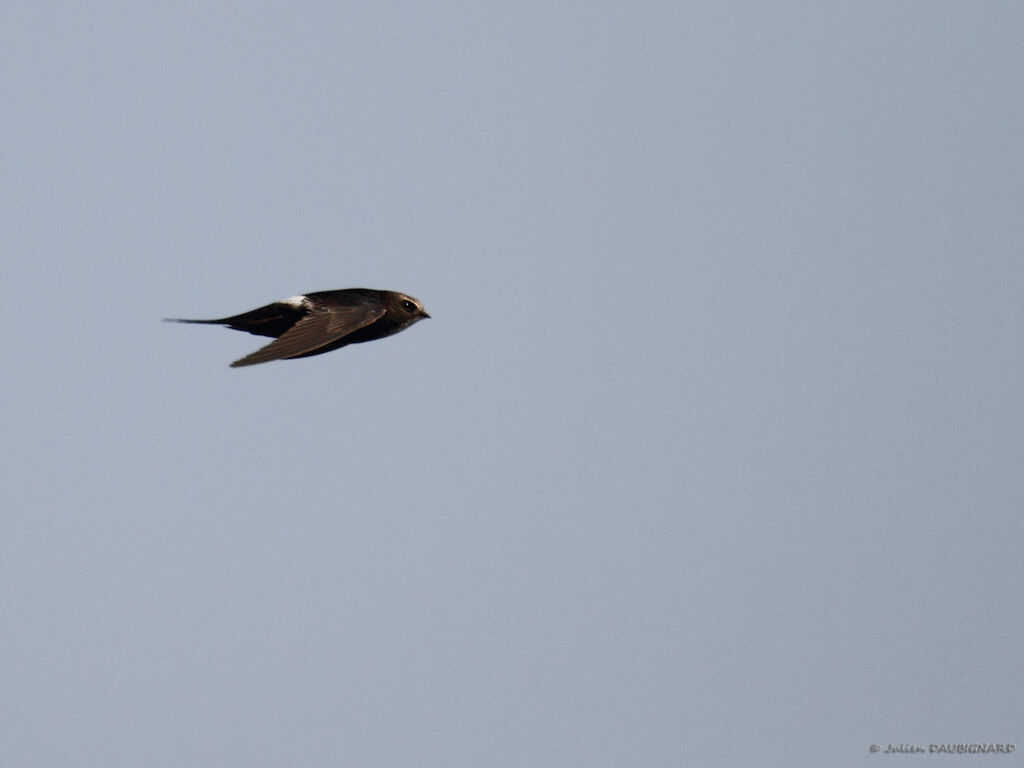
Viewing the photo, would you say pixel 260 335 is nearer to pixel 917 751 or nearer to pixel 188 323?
pixel 188 323

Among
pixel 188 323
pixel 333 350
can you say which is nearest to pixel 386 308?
pixel 333 350

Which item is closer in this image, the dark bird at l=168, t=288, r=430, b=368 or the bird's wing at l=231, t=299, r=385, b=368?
the bird's wing at l=231, t=299, r=385, b=368

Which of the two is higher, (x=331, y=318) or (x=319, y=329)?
(x=331, y=318)

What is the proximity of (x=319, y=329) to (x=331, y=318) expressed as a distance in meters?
0.53

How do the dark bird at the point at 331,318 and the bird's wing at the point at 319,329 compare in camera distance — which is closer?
the bird's wing at the point at 319,329

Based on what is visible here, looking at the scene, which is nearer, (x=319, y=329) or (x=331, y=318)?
(x=319, y=329)

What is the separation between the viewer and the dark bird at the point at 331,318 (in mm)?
19812

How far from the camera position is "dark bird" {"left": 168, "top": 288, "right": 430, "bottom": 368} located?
19.8 metres

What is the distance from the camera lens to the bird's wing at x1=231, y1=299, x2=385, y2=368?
18422 millimetres

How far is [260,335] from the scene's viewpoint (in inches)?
845

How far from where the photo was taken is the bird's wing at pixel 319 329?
60.4 ft

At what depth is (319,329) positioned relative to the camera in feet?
65.5

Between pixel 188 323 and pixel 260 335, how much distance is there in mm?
1301

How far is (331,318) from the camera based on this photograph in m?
20.5
